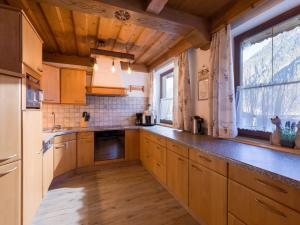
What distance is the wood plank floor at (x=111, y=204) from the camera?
171 cm

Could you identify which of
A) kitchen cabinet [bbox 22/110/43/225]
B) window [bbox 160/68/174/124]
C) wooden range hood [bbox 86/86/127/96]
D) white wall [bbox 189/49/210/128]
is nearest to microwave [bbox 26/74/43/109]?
kitchen cabinet [bbox 22/110/43/225]

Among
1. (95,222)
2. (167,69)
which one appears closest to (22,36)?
(95,222)

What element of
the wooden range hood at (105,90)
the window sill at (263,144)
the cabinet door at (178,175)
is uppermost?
the wooden range hood at (105,90)

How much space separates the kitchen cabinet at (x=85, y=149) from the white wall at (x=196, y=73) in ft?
6.53

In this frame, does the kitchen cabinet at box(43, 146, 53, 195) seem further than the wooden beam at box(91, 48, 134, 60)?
No

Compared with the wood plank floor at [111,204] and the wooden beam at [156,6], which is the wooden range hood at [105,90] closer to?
the wood plank floor at [111,204]

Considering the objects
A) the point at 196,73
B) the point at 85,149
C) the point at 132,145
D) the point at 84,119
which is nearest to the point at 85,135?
the point at 85,149

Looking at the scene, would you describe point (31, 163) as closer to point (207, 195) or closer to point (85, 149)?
point (85, 149)

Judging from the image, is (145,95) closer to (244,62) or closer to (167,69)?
(167,69)

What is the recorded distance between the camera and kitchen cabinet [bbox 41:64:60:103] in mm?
2797

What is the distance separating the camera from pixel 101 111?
12.0 ft

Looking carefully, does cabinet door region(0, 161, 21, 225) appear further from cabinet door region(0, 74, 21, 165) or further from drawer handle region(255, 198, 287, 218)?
drawer handle region(255, 198, 287, 218)

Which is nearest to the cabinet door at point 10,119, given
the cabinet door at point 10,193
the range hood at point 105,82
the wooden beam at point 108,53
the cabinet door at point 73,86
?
the cabinet door at point 10,193

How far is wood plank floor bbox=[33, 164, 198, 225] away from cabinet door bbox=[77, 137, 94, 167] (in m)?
0.29
